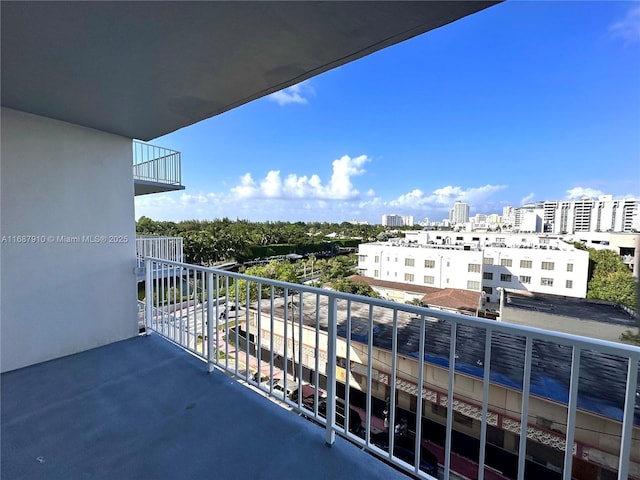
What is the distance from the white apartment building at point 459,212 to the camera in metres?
39.3

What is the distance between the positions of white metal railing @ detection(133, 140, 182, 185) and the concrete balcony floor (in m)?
5.15

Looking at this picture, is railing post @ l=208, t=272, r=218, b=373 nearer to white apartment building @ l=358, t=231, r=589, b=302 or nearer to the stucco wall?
the stucco wall

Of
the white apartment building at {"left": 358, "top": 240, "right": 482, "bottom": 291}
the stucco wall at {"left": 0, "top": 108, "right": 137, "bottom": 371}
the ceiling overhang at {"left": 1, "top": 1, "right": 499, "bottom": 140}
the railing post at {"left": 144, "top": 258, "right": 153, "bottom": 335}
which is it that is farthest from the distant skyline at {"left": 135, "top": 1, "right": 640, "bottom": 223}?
the white apartment building at {"left": 358, "top": 240, "right": 482, "bottom": 291}

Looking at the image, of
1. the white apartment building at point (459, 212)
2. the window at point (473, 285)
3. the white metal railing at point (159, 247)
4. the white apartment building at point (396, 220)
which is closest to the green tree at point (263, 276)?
the white metal railing at point (159, 247)

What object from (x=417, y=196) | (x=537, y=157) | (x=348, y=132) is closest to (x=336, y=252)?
(x=417, y=196)

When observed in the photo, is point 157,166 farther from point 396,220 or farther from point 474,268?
point 396,220

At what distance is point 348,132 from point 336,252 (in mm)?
19555

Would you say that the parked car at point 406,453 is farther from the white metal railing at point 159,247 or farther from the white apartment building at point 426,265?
the white apartment building at point 426,265

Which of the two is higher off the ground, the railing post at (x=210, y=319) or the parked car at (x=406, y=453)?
the railing post at (x=210, y=319)

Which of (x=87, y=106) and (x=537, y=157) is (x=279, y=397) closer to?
(x=87, y=106)

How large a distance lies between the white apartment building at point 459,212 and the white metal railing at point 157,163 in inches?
1569

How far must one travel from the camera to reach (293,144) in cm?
2338

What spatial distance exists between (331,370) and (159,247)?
5.70m

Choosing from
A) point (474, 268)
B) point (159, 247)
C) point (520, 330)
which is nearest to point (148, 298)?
point (520, 330)
